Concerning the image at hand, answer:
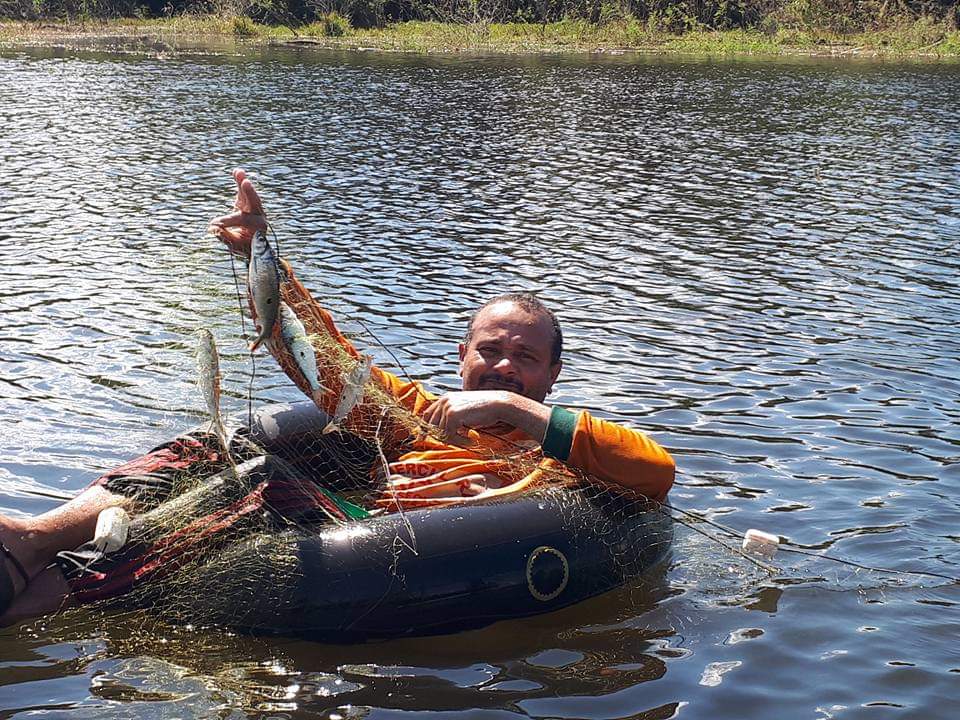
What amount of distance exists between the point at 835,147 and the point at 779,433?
15.8 metres

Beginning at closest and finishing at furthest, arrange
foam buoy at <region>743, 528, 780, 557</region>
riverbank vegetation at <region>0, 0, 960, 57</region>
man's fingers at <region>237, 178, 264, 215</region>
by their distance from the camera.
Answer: man's fingers at <region>237, 178, 264, 215</region> → foam buoy at <region>743, 528, 780, 557</region> → riverbank vegetation at <region>0, 0, 960, 57</region>

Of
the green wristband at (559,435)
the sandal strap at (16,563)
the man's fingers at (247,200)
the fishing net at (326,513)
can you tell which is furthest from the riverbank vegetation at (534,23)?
the sandal strap at (16,563)

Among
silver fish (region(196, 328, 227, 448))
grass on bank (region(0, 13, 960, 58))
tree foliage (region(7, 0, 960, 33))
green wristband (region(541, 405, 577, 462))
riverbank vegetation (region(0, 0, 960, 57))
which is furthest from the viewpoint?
tree foliage (region(7, 0, 960, 33))

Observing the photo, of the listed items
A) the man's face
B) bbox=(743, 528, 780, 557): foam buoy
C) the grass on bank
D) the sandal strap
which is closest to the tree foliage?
the grass on bank

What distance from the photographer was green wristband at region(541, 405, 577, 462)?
5.65 metres

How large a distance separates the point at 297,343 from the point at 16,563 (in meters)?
1.69

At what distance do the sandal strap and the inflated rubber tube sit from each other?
3.51 ft

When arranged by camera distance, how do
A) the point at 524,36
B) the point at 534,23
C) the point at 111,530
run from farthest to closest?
the point at 534,23
the point at 524,36
the point at 111,530

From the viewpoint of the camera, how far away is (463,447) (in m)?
6.10

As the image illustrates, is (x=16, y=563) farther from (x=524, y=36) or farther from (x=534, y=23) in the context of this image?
(x=534, y=23)

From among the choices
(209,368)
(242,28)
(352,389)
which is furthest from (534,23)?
(209,368)

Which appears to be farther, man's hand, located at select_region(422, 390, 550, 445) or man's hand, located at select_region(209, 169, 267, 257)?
man's hand, located at select_region(422, 390, 550, 445)

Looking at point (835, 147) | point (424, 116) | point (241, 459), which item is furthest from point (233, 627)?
point (424, 116)

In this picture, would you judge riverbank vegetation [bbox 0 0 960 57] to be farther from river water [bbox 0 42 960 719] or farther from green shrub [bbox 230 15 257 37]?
river water [bbox 0 42 960 719]
